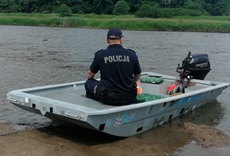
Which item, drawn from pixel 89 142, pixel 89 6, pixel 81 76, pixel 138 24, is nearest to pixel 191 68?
pixel 89 142

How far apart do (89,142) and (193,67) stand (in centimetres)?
403

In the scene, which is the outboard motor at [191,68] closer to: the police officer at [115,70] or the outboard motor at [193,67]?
the outboard motor at [193,67]

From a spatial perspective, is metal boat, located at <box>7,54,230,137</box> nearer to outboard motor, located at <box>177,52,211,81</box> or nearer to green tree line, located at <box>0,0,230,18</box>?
outboard motor, located at <box>177,52,211,81</box>

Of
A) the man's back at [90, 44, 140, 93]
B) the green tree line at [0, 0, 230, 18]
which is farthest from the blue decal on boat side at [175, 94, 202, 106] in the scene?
the green tree line at [0, 0, 230, 18]

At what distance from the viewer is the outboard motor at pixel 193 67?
352 inches

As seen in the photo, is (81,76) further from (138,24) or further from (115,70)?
(138,24)

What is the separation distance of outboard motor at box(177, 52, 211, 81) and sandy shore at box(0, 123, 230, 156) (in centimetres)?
234

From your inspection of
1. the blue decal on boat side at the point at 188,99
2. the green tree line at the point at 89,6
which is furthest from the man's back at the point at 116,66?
the green tree line at the point at 89,6

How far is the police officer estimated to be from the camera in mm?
5789

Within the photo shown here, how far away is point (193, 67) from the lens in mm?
9047

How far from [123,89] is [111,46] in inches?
28.0

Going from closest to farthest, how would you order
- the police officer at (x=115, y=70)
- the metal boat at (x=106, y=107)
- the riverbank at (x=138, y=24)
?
→ the metal boat at (x=106, y=107) → the police officer at (x=115, y=70) → the riverbank at (x=138, y=24)

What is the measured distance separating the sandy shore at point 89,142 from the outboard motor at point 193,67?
2.34 m

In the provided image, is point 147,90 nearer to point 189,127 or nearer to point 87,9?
point 189,127
